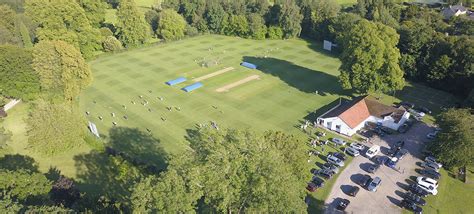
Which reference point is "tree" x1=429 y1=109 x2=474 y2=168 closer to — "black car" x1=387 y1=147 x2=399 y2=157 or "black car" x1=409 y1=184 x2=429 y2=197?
"black car" x1=387 y1=147 x2=399 y2=157

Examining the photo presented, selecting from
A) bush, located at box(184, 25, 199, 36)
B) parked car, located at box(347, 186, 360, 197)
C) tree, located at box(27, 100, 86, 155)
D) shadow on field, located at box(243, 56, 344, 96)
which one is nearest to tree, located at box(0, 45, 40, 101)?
tree, located at box(27, 100, 86, 155)

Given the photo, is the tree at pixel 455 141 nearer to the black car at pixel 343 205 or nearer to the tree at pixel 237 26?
the black car at pixel 343 205

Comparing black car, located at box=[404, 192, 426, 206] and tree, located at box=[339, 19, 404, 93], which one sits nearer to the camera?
black car, located at box=[404, 192, 426, 206]

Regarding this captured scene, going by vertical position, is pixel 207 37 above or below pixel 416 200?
above

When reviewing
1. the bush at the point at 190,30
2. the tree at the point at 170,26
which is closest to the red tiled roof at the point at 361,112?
the tree at the point at 170,26

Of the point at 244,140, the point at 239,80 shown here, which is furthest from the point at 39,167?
the point at 239,80

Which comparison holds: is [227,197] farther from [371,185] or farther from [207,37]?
[207,37]
